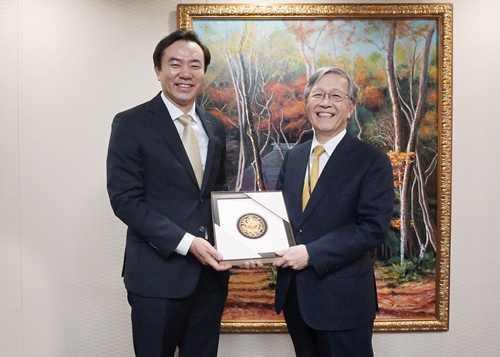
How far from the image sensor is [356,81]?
221 cm

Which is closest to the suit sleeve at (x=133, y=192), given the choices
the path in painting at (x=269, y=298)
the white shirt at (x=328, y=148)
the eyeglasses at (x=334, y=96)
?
the white shirt at (x=328, y=148)

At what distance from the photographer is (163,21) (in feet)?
7.25

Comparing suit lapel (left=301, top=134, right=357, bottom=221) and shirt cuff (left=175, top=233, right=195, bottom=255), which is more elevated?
suit lapel (left=301, top=134, right=357, bottom=221)

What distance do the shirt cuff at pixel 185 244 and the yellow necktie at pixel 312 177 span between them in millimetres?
427

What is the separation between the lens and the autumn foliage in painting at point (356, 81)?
2.19 m

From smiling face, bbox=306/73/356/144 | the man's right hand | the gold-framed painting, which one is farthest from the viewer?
the gold-framed painting

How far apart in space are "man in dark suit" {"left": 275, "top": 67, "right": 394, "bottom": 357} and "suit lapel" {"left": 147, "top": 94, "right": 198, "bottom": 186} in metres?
0.42

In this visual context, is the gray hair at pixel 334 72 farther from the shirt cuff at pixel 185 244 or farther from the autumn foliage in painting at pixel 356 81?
the shirt cuff at pixel 185 244

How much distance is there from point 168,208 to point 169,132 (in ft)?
0.90

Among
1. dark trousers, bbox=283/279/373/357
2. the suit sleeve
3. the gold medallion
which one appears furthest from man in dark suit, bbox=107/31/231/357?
dark trousers, bbox=283/279/373/357

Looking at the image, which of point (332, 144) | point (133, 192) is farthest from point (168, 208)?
point (332, 144)

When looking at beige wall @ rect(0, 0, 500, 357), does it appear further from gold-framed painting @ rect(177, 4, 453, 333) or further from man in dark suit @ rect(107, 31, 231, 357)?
man in dark suit @ rect(107, 31, 231, 357)

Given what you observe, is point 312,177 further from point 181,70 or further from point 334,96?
point 181,70

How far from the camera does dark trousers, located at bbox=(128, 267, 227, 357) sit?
61.4 inches
